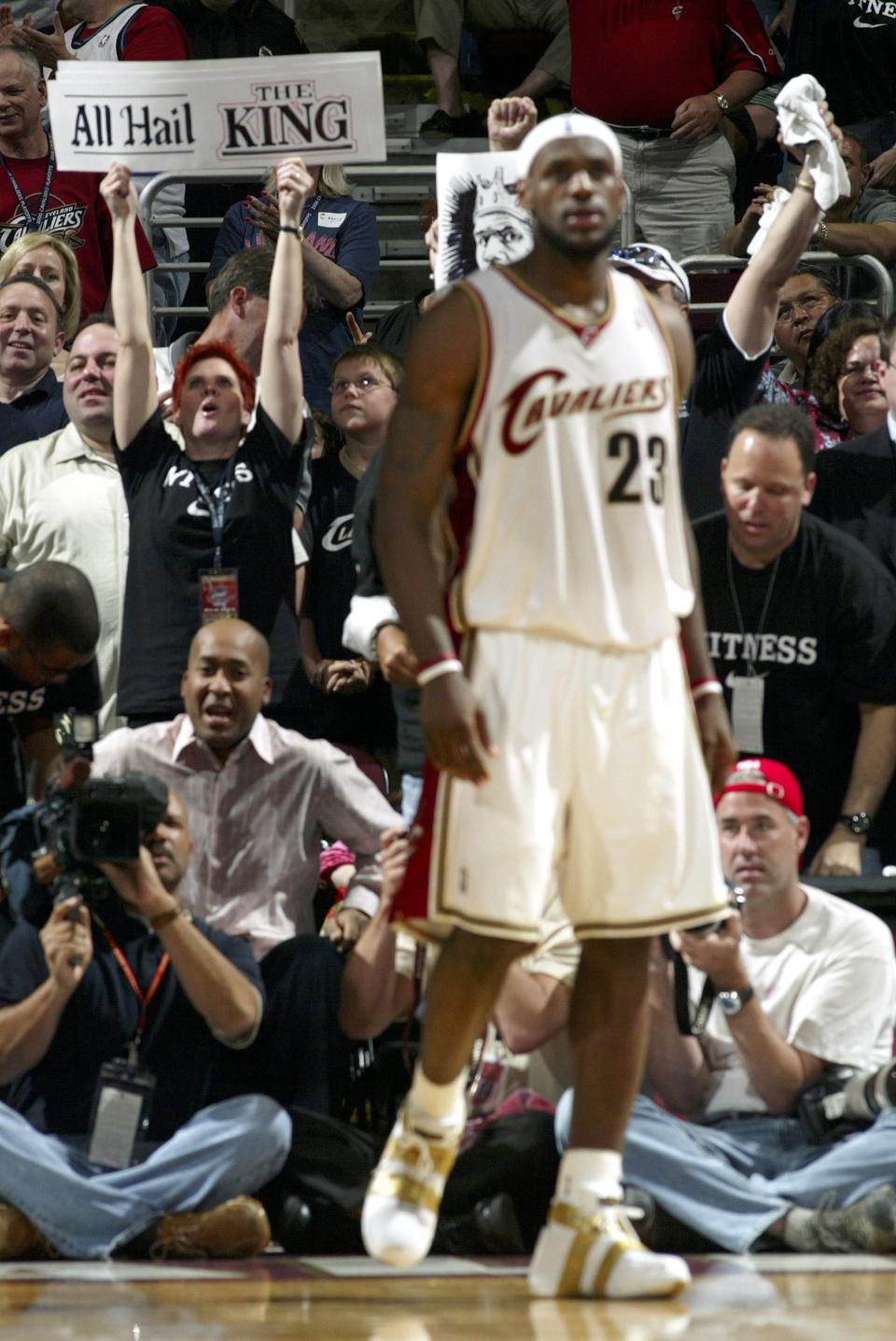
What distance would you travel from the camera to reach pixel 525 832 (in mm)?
3346

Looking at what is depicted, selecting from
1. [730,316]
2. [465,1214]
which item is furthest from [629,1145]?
[730,316]

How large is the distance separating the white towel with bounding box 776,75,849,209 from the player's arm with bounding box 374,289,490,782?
6.79 ft

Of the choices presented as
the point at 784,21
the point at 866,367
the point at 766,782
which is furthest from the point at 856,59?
the point at 766,782

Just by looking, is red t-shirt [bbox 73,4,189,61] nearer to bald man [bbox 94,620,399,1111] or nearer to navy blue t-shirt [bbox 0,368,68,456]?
navy blue t-shirt [bbox 0,368,68,456]

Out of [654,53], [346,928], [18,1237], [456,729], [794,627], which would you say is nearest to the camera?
[456,729]

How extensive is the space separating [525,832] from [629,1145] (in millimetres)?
1319

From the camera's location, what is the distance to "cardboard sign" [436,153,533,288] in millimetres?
5625

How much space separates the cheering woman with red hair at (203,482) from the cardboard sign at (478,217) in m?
0.42

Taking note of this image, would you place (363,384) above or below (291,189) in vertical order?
below

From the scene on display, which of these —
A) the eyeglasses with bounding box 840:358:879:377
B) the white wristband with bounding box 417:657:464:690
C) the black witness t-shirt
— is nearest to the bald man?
the black witness t-shirt

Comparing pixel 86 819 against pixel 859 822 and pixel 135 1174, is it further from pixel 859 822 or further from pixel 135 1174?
pixel 859 822

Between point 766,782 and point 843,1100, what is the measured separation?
73 centimetres

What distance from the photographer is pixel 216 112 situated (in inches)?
253

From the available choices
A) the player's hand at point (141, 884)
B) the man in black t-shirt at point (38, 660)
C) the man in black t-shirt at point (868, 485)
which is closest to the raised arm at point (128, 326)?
the man in black t-shirt at point (38, 660)
